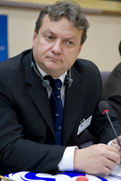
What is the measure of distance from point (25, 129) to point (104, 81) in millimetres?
1199

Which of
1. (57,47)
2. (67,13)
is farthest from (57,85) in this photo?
(67,13)

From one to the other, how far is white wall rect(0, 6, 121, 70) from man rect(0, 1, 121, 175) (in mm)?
1214

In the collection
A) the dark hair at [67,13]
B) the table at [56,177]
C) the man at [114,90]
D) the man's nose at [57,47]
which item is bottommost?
the man at [114,90]

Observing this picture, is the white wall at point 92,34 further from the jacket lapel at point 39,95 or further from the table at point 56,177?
the table at point 56,177

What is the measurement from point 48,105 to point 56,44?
31 cm

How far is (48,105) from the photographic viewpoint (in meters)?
1.37

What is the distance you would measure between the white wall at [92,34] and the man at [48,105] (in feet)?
3.98

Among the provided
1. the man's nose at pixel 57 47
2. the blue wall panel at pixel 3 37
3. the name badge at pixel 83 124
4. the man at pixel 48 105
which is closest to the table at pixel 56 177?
the man at pixel 48 105

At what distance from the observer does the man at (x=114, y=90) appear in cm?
209

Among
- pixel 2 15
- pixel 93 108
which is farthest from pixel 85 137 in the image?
pixel 2 15

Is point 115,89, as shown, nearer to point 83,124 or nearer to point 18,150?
point 83,124

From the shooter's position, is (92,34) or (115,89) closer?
(115,89)

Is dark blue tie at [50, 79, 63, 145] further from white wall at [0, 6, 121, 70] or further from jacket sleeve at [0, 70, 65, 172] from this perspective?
white wall at [0, 6, 121, 70]

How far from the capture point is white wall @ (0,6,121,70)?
271 centimetres
